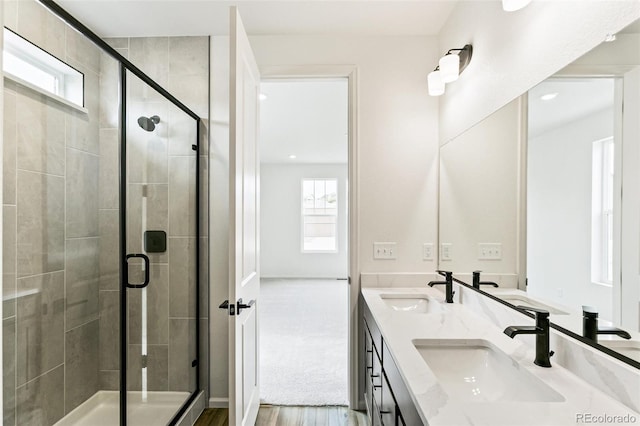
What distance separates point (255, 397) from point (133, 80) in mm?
2040

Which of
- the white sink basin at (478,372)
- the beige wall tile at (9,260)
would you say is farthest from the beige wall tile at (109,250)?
the white sink basin at (478,372)

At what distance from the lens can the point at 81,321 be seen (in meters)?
1.95

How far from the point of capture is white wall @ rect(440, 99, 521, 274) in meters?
1.47

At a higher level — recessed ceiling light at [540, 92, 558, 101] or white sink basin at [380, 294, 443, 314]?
recessed ceiling light at [540, 92, 558, 101]

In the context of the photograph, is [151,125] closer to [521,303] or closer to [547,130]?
[547,130]

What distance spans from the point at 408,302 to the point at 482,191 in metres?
0.82

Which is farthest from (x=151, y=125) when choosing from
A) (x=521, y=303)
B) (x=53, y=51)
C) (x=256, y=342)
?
(x=521, y=303)

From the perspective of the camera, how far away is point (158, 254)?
2059 millimetres

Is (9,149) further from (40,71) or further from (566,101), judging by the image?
(566,101)

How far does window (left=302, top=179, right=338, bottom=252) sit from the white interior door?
18.6ft

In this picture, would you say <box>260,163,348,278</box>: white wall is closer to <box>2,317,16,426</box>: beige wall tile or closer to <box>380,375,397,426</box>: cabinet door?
<box>2,317,16,426</box>: beige wall tile

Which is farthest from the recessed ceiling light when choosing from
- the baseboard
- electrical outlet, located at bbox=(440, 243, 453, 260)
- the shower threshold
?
the baseboard

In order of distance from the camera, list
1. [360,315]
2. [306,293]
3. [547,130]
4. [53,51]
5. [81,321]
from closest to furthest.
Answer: [547,130]
[53,51]
[81,321]
[360,315]
[306,293]

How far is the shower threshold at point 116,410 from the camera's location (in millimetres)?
1861
